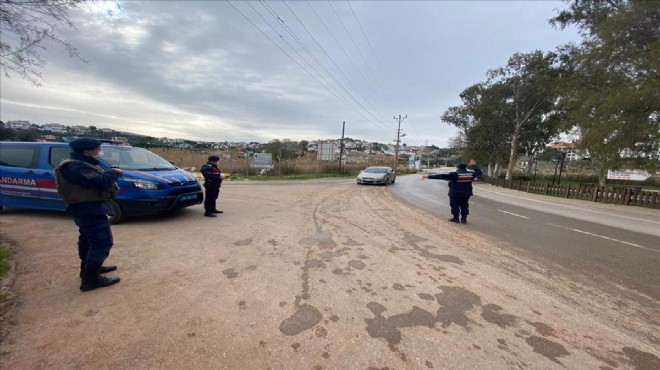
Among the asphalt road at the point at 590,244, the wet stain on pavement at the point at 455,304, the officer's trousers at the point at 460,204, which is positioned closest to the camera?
the wet stain on pavement at the point at 455,304

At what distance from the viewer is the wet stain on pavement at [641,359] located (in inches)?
92.7

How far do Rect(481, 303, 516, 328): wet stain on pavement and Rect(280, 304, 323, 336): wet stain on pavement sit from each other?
1.63m

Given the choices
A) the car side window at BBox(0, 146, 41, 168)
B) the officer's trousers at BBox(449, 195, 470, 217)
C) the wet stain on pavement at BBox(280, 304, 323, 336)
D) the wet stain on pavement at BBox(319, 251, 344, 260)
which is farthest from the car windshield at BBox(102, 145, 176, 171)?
the officer's trousers at BBox(449, 195, 470, 217)

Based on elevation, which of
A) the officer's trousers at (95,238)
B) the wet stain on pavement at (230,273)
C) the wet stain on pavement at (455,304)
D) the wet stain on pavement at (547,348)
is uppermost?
the officer's trousers at (95,238)

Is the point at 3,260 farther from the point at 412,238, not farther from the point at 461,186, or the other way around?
the point at 461,186

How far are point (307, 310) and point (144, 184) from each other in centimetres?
465

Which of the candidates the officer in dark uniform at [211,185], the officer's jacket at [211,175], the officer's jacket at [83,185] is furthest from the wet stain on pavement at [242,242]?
the officer's jacket at [211,175]

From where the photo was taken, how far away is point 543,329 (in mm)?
2793

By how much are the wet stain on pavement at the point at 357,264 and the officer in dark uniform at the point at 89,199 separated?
280 centimetres

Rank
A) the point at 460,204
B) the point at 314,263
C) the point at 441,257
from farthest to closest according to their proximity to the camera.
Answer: the point at 460,204
the point at 441,257
the point at 314,263

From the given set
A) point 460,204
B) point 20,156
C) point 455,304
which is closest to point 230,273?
point 455,304

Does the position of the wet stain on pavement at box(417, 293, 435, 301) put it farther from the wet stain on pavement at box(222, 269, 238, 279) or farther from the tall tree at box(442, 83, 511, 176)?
the tall tree at box(442, 83, 511, 176)

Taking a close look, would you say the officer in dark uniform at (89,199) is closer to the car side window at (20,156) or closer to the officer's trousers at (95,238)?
the officer's trousers at (95,238)

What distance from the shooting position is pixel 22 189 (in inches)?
240
